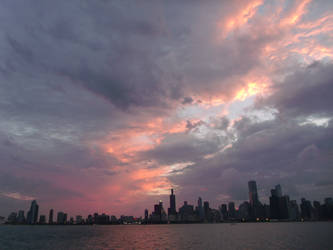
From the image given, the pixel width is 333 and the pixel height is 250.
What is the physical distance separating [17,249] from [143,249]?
5469 centimetres

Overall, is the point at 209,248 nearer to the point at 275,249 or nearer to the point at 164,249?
the point at 164,249

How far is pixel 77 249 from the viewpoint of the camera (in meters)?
98.4

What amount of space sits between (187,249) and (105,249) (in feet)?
110

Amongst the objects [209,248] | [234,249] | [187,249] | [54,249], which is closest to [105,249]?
[54,249]

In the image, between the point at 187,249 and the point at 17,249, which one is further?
the point at 17,249

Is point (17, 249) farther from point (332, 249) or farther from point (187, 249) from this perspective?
point (332, 249)

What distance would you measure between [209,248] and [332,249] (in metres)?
42.8

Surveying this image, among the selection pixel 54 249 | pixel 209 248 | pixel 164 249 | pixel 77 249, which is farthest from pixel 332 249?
pixel 54 249

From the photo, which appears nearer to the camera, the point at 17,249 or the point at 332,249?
the point at 332,249

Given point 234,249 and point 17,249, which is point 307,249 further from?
point 17,249

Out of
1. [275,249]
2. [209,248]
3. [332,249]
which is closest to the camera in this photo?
[332,249]

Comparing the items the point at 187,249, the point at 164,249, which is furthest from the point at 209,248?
the point at 164,249

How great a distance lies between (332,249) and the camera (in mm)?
82750

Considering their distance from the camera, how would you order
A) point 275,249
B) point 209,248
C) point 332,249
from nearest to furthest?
point 332,249 < point 275,249 < point 209,248
